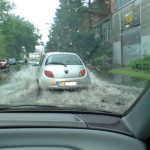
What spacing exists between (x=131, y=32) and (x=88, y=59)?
1336cm

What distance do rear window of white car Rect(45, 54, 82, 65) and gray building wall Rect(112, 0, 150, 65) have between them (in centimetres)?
2803

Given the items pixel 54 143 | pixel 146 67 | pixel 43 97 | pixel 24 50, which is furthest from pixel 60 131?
pixel 24 50

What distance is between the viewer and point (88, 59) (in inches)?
2650

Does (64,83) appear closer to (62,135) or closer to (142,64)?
(62,135)

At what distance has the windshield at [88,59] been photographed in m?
16.9

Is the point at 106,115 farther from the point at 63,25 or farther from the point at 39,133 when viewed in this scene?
the point at 63,25

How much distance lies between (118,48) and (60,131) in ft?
196

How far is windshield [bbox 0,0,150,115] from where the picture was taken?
1686 cm

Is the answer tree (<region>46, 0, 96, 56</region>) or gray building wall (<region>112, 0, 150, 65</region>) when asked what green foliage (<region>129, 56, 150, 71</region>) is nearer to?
gray building wall (<region>112, 0, 150, 65</region>)

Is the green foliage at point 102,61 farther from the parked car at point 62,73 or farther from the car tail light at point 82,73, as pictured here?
the car tail light at point 82,73

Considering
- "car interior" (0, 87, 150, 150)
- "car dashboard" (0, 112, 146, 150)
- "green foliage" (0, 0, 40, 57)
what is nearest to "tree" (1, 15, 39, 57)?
"green foliage" (0, 0, 40, 57)

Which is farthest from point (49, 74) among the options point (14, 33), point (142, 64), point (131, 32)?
point (14, 33)

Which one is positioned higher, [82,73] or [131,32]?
[82,73]

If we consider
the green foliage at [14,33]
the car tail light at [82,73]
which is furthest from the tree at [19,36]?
the car tail light at [82,73]
